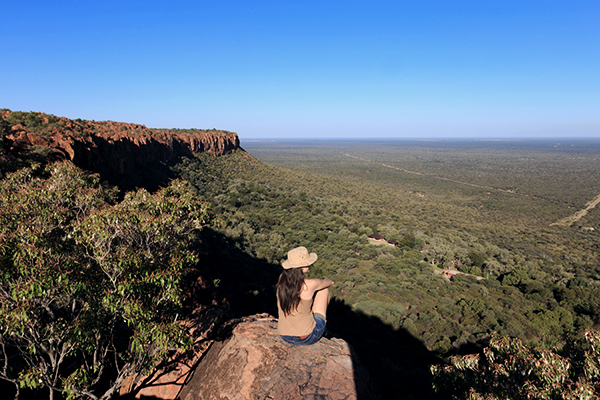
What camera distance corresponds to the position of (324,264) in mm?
24703

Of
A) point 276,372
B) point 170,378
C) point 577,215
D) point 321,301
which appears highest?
point 321,301

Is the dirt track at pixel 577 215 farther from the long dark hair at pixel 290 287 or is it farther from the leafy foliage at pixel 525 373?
the long dark hair at pixel 290 287

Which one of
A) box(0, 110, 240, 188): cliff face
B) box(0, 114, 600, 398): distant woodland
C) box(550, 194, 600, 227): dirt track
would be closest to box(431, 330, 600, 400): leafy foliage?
box(0, 114, 600, 398): distant woodland

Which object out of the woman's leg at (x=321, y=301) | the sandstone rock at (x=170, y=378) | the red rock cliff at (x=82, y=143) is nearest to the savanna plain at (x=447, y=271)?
the woman's leg at (x=321, y=301)

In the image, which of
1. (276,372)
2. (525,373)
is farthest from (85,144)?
(525,373)

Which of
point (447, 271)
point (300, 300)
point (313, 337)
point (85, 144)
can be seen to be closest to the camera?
point (300, 300)

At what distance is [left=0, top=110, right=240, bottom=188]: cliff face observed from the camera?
1592 cm

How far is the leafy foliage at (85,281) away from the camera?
4527 millimetres

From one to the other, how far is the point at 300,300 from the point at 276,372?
1.46 metres

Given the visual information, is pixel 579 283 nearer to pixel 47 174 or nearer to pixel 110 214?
pixel 110 214

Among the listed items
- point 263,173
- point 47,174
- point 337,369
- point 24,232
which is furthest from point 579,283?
→ point 263,173

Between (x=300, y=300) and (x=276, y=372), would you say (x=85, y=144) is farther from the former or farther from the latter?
(x=300, y=300)

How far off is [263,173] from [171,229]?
47.7 meters

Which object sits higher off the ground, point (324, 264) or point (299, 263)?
point (299, 263)
